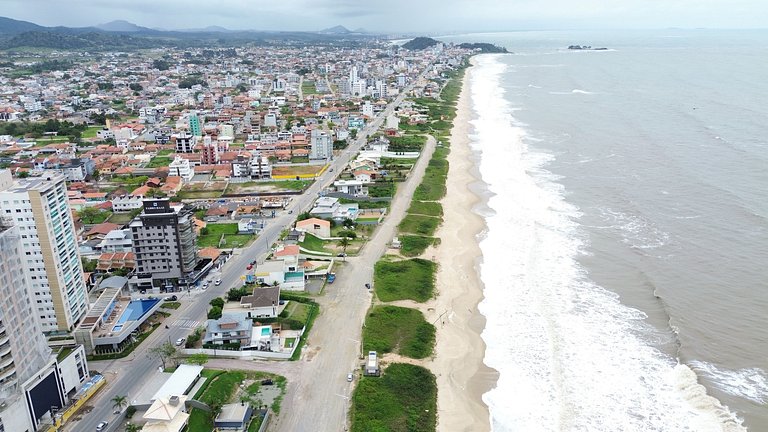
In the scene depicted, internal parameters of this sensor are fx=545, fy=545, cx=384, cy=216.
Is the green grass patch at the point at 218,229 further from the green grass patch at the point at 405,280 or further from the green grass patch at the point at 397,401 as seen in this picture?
the green grass patch at the point at 397,401

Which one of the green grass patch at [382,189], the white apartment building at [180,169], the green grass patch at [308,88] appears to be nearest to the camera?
the green grass patch at [382,189]

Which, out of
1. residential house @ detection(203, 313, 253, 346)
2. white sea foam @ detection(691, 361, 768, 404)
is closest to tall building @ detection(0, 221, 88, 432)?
residential house @ detection(203, 313, 253, 346)

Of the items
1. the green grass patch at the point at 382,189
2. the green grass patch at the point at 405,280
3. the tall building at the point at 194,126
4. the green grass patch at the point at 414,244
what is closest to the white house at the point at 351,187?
the green grass patch at the point at 382,189

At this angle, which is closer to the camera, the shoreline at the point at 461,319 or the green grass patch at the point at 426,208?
the shoreline at the point at 461,319

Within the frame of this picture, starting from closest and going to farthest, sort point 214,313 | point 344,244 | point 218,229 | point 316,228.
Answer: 1. point 214,313
2. point 344,244
3. point 316,228
4. point 218,229

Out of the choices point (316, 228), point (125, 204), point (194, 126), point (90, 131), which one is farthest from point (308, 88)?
point (316, 228)

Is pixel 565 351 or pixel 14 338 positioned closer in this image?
pixel 14 338

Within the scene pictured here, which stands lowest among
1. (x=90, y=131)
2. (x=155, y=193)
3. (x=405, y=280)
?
(x=405, y=280)

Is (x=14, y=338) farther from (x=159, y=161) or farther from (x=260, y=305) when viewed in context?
(x=159, y=161)
